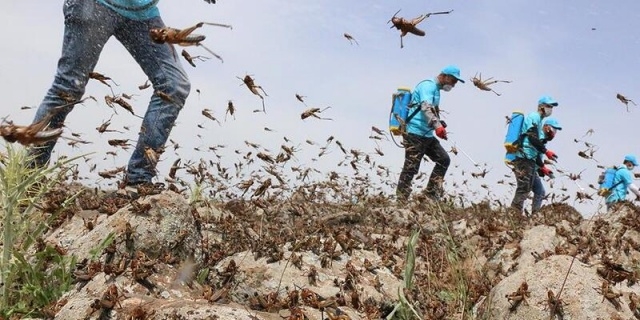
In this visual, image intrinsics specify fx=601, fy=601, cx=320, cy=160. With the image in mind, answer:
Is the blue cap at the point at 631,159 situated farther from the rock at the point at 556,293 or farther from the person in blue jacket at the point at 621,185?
the rock at the point at 556,293

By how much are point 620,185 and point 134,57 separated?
13924 mm

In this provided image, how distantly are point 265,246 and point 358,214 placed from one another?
3245 mm

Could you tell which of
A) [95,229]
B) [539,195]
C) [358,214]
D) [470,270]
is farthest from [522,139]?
[95,229]

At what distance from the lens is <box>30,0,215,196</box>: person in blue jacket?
14.1 ft

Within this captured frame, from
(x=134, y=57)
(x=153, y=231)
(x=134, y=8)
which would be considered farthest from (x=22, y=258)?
(x=134, y=8)

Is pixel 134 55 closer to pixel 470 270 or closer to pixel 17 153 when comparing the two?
pixel 17 153

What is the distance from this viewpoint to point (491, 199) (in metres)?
9.14

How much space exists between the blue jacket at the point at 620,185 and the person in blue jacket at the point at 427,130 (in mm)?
7629

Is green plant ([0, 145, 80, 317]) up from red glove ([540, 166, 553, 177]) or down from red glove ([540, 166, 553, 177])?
up

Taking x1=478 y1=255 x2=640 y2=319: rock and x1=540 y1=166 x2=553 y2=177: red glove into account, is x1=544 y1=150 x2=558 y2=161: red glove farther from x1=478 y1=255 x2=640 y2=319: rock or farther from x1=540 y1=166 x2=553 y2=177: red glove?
x1=478 y1=255 x2=640 y2=319: rock

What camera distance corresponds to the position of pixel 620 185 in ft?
49.6

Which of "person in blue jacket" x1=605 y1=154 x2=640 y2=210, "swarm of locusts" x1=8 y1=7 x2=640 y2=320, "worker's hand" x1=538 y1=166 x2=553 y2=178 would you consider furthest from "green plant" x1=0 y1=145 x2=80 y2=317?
Result: "person in blue jacket" x1=605 y1=154 x2=640 y2=210

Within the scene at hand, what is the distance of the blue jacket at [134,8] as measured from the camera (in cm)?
434

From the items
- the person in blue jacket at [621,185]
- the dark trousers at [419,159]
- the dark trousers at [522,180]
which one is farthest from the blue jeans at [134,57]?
the person in blue jacket at [621,185]
